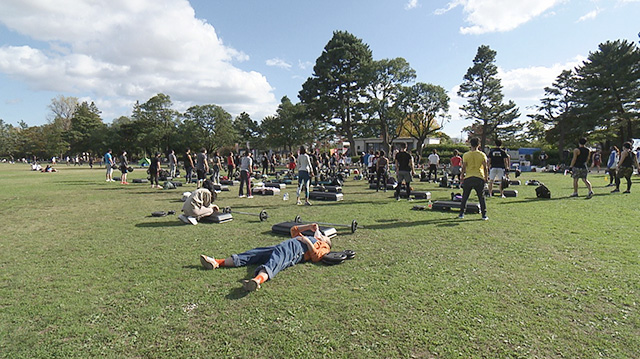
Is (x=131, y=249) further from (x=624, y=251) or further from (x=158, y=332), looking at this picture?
(x=624, y=251)

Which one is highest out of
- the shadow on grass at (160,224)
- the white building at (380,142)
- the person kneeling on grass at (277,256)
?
the white building at (380,142)

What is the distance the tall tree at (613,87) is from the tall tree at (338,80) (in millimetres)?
26135

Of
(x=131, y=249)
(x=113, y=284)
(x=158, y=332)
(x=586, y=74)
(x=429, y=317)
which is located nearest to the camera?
(x=158, y=332)

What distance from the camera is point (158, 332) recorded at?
128 inches

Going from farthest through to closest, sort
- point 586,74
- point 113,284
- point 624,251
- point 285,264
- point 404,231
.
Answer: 1. point 586,74
2. point 404,231
3. point 624,251
4. point 285,264
5. point 113,284

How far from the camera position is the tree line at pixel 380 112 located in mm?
36531

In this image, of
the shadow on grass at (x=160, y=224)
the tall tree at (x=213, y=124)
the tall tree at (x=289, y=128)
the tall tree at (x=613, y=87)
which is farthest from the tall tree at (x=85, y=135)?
the tall tree at (x=613, y=87)

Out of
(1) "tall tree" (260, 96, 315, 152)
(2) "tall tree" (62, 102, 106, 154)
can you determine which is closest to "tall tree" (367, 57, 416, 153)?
(1) "tall tree" (260, 96, 315, 152)

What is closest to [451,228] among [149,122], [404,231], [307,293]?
[404,231]

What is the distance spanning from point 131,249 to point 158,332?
11.5ft

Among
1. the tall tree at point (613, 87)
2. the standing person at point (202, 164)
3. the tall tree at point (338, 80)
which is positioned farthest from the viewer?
the tall tree at point (338, 80)

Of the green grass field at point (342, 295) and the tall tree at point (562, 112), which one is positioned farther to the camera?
the tall tree at point (562, 112)

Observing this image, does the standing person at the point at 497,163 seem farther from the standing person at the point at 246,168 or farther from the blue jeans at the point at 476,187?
the standing person at the point at 246,168

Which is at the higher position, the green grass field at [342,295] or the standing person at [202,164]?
the standing person at [202,164]
